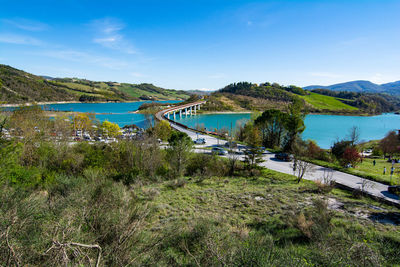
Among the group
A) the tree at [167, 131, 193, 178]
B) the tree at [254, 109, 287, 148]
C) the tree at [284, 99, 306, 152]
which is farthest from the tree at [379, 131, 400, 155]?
the tree at [167, 131, 193, 178]

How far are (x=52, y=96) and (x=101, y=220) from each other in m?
171

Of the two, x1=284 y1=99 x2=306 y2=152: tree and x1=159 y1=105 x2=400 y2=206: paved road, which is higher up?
x1=284 y1=99 x2=306 y2=152: tree

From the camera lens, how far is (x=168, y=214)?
11.0m

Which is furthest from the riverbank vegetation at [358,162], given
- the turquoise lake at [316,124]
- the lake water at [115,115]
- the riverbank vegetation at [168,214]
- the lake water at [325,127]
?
the lake water at [115,115]

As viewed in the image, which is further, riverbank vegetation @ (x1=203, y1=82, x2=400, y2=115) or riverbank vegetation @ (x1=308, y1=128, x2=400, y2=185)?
riverbank vegetation @ (x1=203, y1=82, x2=400, y2=115)

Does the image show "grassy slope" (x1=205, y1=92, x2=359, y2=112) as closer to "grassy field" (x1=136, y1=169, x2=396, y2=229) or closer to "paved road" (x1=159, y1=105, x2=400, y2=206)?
"paved road" (x1=159, y1=105, x2=400, y2=206)

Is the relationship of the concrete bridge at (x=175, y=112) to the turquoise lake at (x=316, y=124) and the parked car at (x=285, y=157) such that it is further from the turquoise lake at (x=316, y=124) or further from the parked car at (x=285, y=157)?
the parked car at (x=285, y=157)

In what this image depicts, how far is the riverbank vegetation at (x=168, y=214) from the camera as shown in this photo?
464 cm

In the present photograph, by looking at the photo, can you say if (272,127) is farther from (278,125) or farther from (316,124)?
(316,124)

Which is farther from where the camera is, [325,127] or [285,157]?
[325,127]

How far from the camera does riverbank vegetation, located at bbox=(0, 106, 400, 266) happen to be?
4.64 metres

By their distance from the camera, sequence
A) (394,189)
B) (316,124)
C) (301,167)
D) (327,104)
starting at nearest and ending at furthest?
1. (394,189)
2. (301,167)
3. (316,124)
4. (327,104)

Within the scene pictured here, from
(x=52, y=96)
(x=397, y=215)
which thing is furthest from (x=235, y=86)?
(x=397, y=215)

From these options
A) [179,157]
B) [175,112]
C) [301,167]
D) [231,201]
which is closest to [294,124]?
[301,167]
